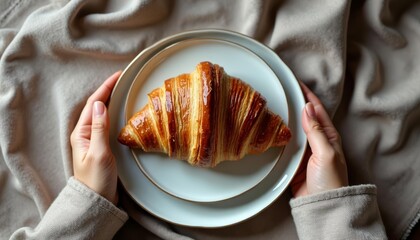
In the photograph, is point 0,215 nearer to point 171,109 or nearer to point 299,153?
point 171,109

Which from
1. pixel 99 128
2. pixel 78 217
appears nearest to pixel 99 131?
pixel 99 128

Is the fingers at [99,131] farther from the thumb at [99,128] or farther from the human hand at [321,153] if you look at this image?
the human hand at [321,153]

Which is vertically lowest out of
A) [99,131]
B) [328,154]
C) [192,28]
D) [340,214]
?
[340,214]

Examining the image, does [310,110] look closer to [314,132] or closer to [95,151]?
[314,132]


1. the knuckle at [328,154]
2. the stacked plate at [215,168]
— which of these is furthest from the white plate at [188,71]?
the knuckle at [328,154]

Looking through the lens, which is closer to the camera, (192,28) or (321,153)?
(321,153)

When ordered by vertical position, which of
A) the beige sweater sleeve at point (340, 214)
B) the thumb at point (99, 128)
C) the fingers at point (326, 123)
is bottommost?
the beige sweater sleeve at point (340, 214)
